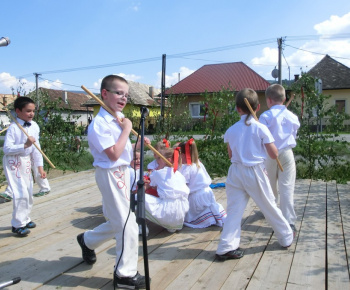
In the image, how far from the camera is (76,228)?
4223mm

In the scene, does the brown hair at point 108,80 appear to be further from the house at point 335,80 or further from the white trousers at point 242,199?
the house at point 335,80

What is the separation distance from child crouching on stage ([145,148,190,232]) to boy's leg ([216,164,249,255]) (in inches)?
27.8

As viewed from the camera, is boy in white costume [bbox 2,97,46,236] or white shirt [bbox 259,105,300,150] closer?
white shirt [bbox 259,105,300,150]

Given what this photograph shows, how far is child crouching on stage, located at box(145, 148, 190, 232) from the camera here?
149 inches

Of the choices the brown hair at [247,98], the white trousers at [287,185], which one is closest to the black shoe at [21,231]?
the brown hair at [247,98]

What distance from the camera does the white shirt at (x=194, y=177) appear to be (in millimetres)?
4344

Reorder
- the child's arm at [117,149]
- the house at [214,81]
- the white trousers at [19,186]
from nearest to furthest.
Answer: the child's arm at [117,149] → the white trousers at [19,186] → the house at [214,81]

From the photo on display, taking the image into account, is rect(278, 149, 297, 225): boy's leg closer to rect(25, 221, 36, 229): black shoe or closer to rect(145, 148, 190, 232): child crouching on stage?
A: rect(145, 148, 190, 232): child crouching on stage

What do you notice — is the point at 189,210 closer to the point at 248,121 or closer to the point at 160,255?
the point at 160,255

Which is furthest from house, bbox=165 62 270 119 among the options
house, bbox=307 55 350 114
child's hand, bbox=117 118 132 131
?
child's hand, bbox=117 118 132 131

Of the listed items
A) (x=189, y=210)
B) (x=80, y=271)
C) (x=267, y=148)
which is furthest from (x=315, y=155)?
(x=80, y=271)

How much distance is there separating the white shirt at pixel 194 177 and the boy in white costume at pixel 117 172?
1.69 meters

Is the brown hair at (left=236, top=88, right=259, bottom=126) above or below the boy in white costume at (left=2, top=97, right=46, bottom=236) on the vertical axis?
above

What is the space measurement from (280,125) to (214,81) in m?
25.8
